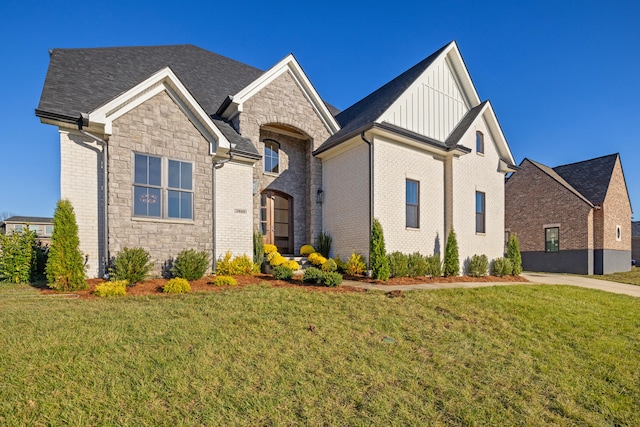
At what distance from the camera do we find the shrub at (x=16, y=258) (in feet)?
27.6

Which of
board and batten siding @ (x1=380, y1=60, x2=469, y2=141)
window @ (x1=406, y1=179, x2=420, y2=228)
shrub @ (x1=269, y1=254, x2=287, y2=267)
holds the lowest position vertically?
shrub @ (x1=269, y1=254, x2=287, y2=267)

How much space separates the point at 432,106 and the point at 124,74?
1126cm

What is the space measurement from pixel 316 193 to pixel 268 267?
3792mm

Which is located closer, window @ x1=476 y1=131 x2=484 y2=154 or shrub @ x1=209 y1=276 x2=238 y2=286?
shrub @ x1=209 y1=276 x2=238 y2=286

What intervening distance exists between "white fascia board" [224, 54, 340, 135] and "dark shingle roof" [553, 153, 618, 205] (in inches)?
749

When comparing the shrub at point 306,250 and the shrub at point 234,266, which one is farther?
the shrub at point 306,250

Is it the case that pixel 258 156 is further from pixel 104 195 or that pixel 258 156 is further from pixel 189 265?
pixel 104 195

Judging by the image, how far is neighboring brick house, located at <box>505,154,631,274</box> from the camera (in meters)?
21.0

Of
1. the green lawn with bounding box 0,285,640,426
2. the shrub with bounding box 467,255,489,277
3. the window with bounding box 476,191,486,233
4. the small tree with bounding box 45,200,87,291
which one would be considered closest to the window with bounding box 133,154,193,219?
the small tree with bounding box 45,200,87,291

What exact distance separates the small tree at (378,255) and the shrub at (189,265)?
4.93 m

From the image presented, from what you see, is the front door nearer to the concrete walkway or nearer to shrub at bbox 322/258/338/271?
shrub at bbox 322/258/338/271

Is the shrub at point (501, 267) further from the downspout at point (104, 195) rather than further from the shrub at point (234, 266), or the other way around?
the downspout at point (104, 195)

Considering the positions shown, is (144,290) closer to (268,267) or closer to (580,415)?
(268,267)

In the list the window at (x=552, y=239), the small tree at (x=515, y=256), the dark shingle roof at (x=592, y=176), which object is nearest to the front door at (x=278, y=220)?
the small tree at (x=515, y=256)
